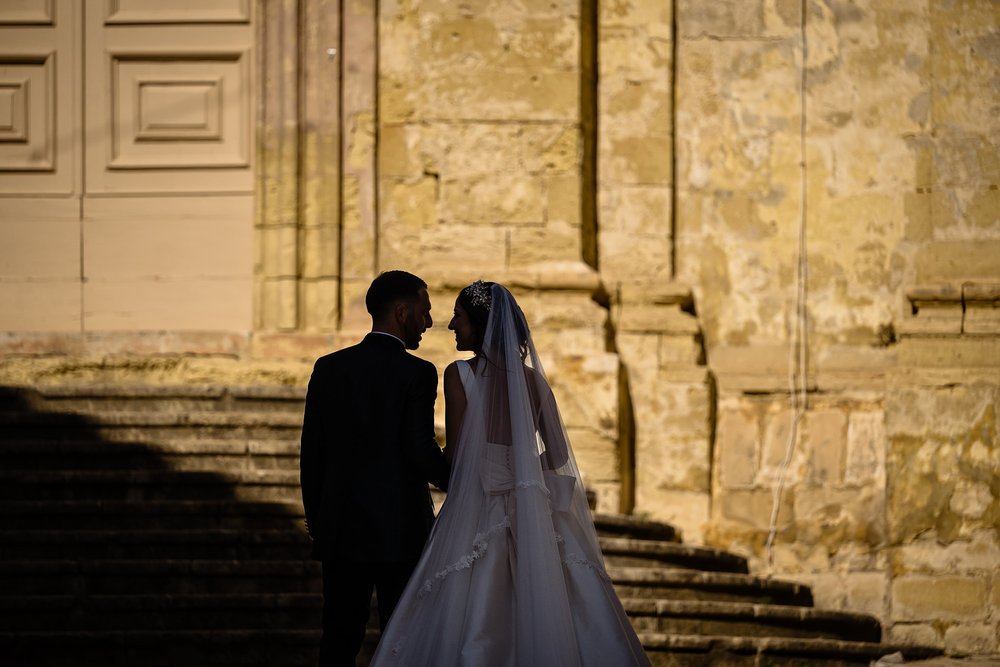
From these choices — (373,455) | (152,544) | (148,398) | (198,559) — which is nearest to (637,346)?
(148,398)

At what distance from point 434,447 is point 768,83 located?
5.07m

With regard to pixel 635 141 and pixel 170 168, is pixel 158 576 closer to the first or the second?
pixel 170 168

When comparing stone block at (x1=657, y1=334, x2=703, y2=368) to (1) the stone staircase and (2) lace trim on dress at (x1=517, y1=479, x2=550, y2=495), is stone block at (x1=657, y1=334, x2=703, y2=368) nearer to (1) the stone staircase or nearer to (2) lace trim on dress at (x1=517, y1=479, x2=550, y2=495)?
(1) the stone staircase

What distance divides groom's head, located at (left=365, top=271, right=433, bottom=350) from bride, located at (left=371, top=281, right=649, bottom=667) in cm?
21

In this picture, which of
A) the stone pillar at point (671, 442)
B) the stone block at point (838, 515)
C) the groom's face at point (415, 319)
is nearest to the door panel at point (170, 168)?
the stone pillar at point (671, 442)

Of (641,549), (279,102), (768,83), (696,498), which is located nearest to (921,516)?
(696,498)

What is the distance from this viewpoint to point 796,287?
9.24m

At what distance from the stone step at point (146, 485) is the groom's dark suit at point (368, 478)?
254 cm

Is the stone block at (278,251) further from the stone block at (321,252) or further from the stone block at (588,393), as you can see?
the stone block at (588,393)

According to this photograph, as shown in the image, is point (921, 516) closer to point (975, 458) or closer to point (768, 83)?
point (975, 458)

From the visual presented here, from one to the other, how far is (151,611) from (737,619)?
8.66 ft

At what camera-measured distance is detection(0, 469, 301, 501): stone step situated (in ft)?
24.0

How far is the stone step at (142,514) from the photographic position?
280 inches

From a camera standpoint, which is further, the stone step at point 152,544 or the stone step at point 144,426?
the stone step at point 144,426
